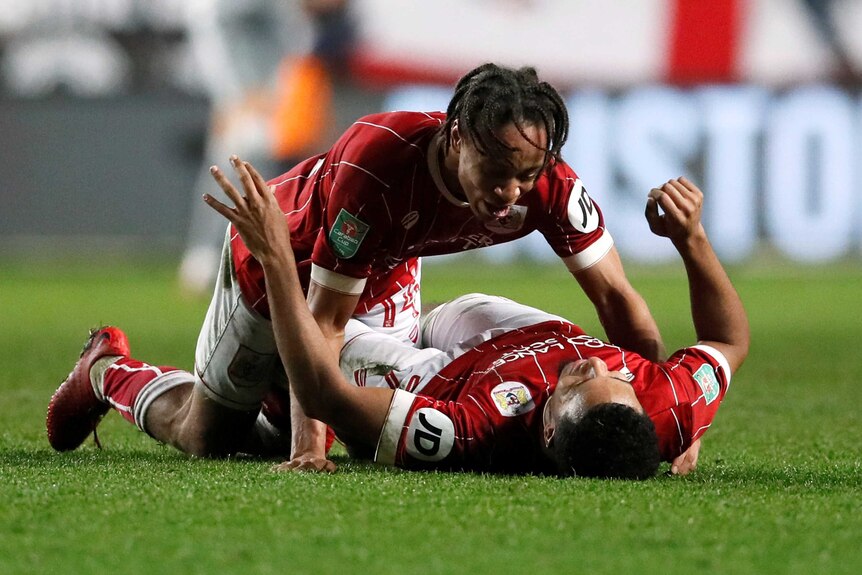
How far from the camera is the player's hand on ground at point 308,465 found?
3885mm

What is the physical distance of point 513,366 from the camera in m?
3.95

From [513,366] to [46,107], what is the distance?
579 inches

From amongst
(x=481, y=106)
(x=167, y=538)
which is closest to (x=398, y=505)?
(x=167, y=538)

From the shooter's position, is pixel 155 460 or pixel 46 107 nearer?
Answer: pixel 155 460

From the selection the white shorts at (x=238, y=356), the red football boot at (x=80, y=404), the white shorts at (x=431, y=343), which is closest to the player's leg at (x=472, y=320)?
the white shorts at (x=431, y=343)

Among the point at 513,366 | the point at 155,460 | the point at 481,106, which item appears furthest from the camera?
the point at 155,460

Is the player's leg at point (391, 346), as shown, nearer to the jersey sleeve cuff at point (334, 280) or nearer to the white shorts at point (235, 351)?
the white shorts at point (235, 351)

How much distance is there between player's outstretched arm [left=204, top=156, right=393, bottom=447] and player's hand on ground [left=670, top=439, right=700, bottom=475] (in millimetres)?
867

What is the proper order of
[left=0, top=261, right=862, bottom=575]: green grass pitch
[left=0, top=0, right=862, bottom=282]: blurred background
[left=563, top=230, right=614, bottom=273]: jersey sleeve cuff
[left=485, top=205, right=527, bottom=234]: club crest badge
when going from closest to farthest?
[left=0, top=261, right=862, bottom=575]: green grass pitch, [left=485, top=205, right=527, bottom=234]: club crest badge, [left=563, top=230, right=614, bottom=273]: jersey sleeve cuff, [left=0, top=0, right=862, bottom=282]: blurred background

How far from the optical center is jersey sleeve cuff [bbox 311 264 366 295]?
12.9ft

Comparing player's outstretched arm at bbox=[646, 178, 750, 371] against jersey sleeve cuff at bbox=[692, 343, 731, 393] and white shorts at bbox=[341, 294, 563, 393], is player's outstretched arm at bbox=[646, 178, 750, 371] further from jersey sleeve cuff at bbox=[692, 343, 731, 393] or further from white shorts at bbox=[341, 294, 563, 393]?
white shorts at bbox=[341, 294, 563, 393]

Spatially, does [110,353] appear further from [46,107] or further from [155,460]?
[46,107]

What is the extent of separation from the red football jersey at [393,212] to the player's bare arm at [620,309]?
54 millimetres

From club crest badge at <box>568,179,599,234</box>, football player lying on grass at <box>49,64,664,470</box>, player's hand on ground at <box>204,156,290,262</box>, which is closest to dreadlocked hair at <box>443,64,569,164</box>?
football player lying on grass at <box>49,64,664,470</box>
